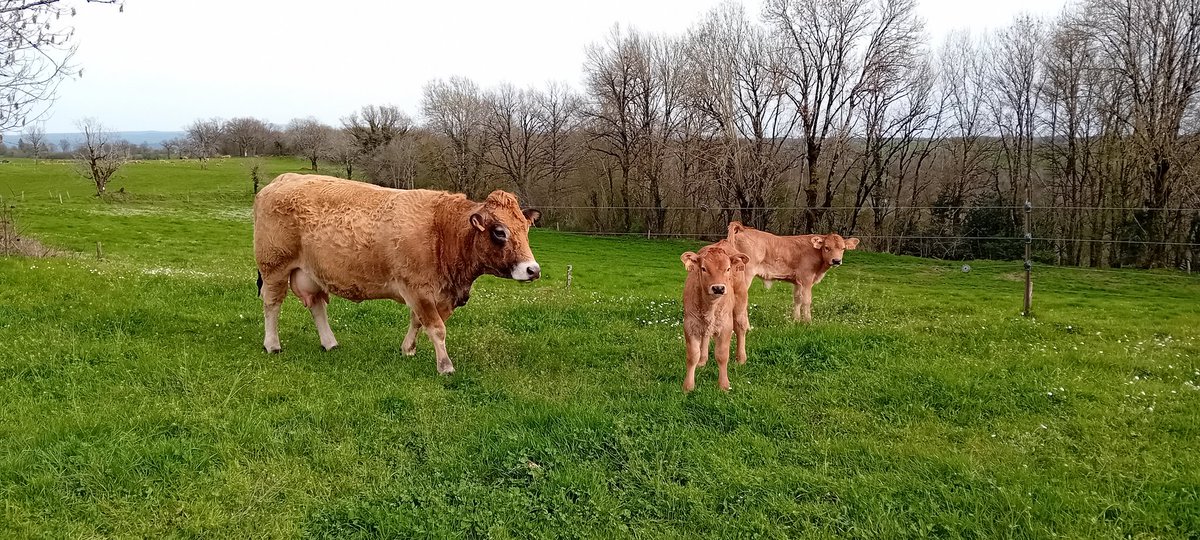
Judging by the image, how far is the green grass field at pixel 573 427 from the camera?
4.26 meters

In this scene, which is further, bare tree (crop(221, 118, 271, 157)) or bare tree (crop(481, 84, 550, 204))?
bare tree (crop(221, 118, 271, 157))

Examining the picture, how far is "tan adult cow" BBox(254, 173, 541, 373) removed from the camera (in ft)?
24.7

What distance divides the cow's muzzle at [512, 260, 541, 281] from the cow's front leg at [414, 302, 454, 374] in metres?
1.12

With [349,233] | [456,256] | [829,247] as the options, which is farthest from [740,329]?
[829,247]

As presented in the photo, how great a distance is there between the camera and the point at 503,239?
7.39 meters

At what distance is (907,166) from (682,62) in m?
15.6

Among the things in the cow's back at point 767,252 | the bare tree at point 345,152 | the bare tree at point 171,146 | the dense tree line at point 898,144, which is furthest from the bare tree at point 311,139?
the cow's back at point 767,252

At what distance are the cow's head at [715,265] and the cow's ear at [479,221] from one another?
2383mm

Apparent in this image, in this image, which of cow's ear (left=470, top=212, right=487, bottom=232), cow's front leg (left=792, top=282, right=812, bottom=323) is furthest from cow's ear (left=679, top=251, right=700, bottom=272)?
cow's front leg (left=792, top=282, right=812, bottom=323)

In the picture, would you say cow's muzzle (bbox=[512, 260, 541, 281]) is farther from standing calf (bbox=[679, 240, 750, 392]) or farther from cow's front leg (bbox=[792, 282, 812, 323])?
cow's front leg (bbox=[792, 282, 812, 323])

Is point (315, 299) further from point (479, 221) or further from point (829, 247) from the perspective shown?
point (829, 247)

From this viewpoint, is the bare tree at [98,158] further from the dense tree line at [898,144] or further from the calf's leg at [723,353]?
the calf's leg at [723,353]

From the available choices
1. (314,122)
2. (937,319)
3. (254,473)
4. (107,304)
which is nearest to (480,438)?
(254,473)

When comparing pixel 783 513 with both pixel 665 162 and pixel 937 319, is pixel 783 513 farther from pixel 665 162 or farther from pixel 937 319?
pixel 665 162
